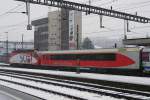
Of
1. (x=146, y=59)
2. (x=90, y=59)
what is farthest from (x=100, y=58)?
(x=146, y=59)

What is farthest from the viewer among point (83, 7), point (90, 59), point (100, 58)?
point (90, 59)

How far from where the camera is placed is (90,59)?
41469 millimetres

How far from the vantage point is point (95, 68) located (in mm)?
40594

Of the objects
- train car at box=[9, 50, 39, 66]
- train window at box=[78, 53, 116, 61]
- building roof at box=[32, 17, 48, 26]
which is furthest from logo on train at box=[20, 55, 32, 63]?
building roof at box=[32, 17, 48, 26]

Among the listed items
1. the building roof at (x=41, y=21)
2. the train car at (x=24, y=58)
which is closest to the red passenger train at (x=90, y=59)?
the train car at (x=24, y=58)

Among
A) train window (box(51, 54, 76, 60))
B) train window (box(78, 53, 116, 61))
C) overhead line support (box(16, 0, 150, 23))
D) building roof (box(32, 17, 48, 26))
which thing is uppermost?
building roof (box(32, 17, 48, 26))

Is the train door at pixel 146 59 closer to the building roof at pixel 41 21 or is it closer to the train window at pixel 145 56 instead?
the train window at pixel 145 56

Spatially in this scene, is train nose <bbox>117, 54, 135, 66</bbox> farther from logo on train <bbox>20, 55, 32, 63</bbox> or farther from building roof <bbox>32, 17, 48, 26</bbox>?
building roof <bbox>32, 17, 48, 26</bbox>

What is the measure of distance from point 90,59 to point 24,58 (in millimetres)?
22182

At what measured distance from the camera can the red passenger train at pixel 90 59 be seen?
3525 centimetres

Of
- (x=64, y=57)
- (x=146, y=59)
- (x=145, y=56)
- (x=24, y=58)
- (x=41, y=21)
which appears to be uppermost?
(x=41, y=21)

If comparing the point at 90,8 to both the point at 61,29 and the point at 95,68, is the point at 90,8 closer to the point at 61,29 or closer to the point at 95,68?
the point at 95,68

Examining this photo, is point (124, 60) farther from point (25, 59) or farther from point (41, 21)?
point (41, 21)

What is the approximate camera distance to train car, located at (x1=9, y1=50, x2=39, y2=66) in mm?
57531
